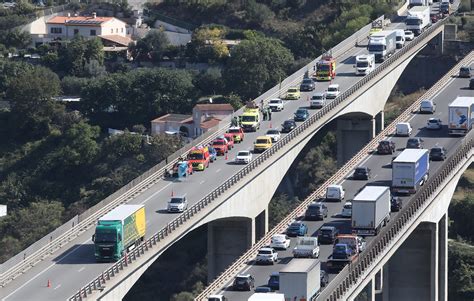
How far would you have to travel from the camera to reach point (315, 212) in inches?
4058

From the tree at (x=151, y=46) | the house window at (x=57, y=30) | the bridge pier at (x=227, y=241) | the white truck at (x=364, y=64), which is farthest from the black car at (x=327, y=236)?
the house window at (x=57, y=30)

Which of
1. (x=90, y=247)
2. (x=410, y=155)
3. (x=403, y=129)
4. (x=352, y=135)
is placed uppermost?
(x=410, y=155)

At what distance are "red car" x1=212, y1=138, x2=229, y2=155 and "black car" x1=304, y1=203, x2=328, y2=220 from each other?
1396cm

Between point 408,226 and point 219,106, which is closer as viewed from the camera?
point 408,226

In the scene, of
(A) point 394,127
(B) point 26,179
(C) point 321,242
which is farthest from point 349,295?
(B) point 26,179

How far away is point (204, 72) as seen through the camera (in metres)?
168

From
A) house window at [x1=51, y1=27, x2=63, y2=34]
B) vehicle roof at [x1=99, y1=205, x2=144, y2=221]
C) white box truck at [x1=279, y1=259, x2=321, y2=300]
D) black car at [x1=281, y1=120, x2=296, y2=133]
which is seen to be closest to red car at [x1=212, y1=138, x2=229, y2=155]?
black car at [x1=281, y1=120, x2=296, y2=133]

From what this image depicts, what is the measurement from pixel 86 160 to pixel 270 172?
3802cm

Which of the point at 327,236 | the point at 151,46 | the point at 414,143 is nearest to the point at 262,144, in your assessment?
the point at 414,143

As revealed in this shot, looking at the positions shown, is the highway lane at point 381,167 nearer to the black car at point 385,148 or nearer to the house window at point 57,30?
the black car at point 385,148

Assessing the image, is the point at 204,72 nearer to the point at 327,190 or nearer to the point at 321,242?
the point at 327,190

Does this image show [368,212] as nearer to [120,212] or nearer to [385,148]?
[120,212]

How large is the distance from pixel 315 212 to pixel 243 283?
14911 mm

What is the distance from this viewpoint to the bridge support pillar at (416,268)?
113 metres
